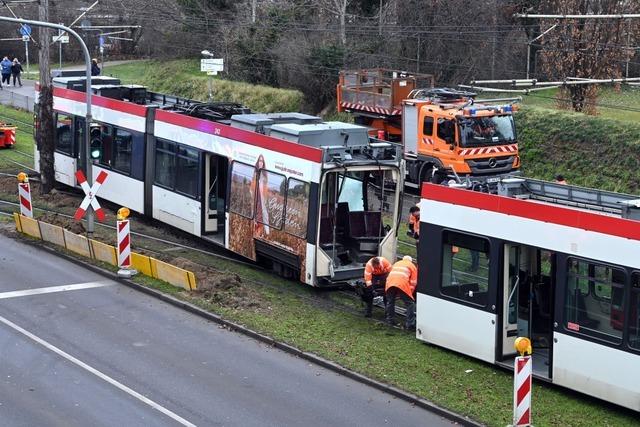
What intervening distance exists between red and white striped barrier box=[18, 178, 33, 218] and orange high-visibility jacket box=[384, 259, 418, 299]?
11.3m

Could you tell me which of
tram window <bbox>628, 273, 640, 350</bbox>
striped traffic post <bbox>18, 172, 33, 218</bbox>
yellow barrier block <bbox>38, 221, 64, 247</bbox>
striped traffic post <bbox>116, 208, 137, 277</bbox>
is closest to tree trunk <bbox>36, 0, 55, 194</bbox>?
striped traffic post <bbox>18, 172, 33, 218</bbox>

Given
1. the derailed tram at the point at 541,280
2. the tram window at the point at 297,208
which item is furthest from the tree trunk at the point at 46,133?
the derailed tram at the point at 541,280

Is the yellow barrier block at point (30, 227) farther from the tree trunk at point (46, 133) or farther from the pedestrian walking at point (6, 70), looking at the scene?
the pedestrian walking at point (6, 70)

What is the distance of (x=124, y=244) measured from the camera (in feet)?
65.5

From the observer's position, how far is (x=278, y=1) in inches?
1965

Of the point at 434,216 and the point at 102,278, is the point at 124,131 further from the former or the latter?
the point at 434,216

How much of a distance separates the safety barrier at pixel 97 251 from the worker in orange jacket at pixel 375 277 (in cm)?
361

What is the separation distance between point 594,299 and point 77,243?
12.7 m

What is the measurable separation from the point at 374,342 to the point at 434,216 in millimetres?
2232

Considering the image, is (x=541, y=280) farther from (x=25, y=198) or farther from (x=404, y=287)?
(x=25, y=198)

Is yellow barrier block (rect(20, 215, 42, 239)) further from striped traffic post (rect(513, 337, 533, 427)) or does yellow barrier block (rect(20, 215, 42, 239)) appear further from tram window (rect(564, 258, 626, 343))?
striped traffic post (rect(513, 337, 533, 427))

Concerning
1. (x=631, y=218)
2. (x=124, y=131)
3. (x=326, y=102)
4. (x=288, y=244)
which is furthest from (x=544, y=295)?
(x=326, y=102)

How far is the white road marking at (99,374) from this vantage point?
12.8m

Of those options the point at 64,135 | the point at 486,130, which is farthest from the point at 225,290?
the point at 486,130
